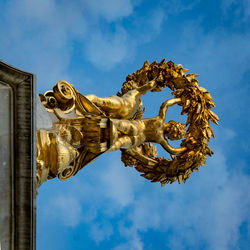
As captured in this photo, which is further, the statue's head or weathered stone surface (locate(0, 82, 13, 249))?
the statue's head

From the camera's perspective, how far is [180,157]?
12344 mm

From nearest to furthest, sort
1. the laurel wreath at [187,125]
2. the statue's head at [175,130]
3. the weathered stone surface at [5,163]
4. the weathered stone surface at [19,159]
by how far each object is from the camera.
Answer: the weathered stone surface at [5,163] < the weathered stone surface at [19,159] < the statue's head at [175,130] < the laurel wreath at [187,125]

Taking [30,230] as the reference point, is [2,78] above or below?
above

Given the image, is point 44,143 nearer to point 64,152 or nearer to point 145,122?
point 64,152

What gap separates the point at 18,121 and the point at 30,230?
214 centimetres

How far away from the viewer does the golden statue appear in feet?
27.2

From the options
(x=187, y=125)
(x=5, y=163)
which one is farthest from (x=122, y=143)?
(x=5, y=163)

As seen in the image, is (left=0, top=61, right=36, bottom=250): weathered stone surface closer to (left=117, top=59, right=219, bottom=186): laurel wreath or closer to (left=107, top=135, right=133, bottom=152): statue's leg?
(left=107, top=135, right=133, bottom=152): statue's leg

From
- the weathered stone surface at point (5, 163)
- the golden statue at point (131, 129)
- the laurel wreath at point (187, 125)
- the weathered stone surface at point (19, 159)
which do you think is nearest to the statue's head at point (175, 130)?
the golden statue at point (131, 129)

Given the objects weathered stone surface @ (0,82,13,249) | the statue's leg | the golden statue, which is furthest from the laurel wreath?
weathered stone surface @ (0,82,13,249)

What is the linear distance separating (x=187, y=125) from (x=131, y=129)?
10.3 feet

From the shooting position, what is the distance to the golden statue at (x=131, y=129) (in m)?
8.30

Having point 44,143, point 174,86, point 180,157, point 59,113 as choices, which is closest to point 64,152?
point 44,143

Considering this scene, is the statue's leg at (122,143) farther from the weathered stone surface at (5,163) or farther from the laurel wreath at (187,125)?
the weathered stone surface at (5,163)
